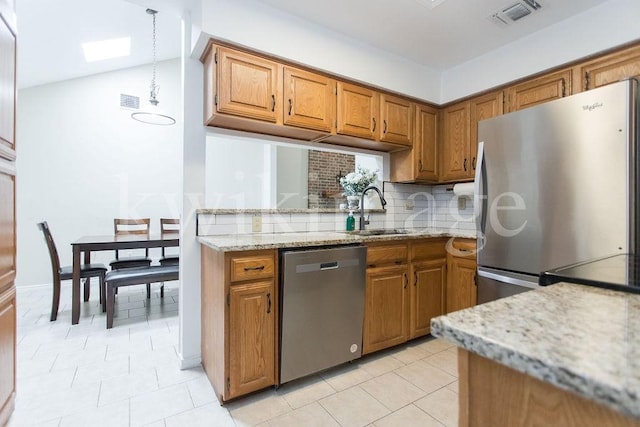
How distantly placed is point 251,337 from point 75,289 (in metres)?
2.27

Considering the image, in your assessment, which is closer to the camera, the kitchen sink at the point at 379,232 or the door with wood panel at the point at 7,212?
the door with wood panel at the point at 7,212

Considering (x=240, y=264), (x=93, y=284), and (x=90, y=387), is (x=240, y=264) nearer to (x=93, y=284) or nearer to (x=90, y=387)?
(x=90, y=387)

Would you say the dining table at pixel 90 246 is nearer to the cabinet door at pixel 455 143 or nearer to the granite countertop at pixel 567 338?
the cabinet door at pixel 455 143

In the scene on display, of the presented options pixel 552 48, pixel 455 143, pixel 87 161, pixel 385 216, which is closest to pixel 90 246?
pixel 87 161

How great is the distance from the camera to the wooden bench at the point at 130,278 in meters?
2.80

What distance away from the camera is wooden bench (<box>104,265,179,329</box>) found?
280cm

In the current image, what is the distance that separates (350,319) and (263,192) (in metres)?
2.75

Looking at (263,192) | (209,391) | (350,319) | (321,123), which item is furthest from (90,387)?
(263,192)

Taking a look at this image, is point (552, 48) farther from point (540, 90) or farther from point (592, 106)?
point (592, 106)

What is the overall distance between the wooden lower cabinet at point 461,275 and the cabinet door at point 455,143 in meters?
0.71

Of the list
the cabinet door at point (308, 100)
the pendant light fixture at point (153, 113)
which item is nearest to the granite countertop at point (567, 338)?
the cabinet door at point (308, 100)

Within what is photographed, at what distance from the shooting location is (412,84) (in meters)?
2.88

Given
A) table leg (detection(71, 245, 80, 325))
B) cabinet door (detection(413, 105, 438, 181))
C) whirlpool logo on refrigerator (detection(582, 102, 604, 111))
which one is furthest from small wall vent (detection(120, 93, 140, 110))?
whirlpool logo on refrigerator (detection(582, 102, 604, 111))

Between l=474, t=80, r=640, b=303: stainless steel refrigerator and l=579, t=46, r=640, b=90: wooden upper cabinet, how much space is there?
44cm
